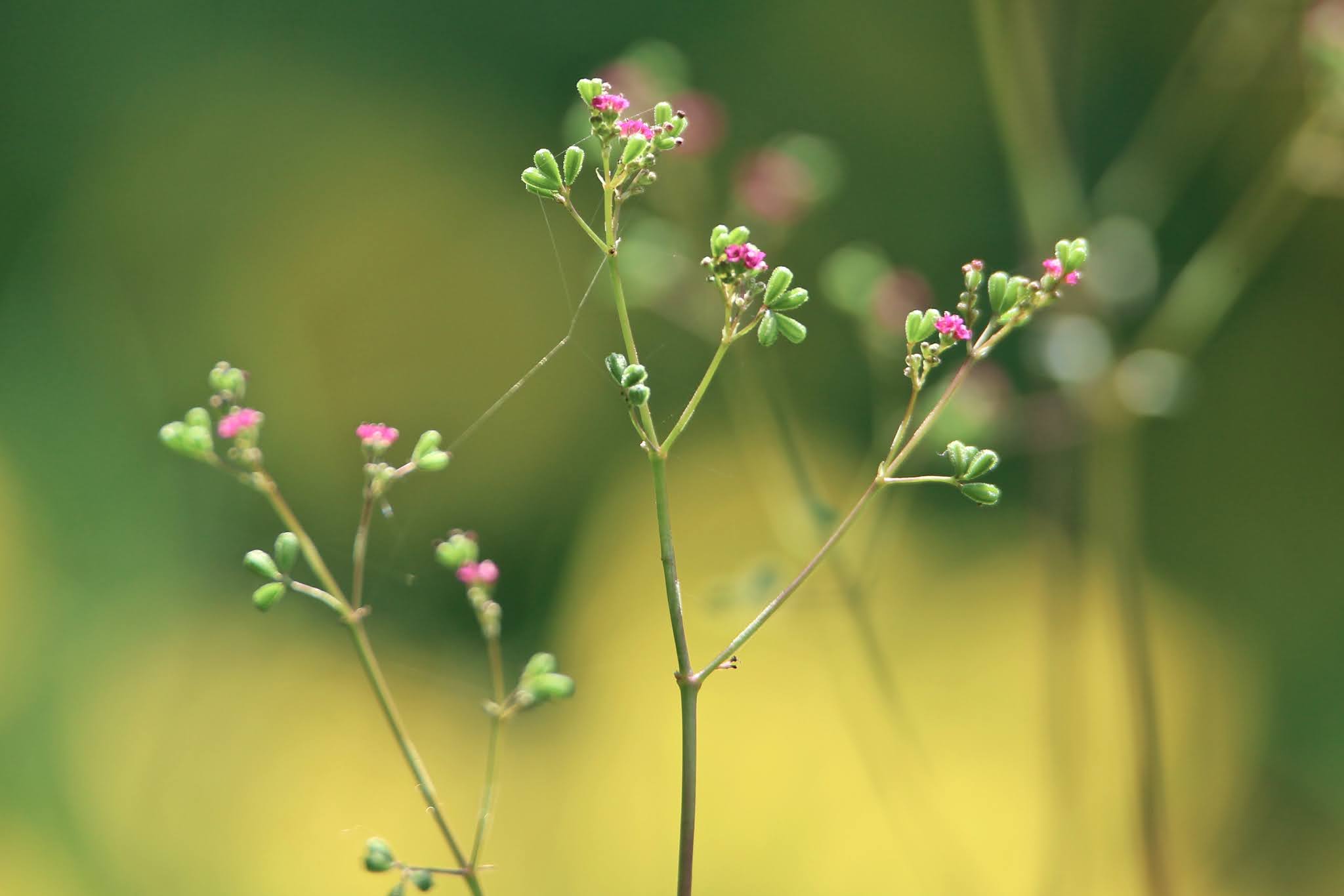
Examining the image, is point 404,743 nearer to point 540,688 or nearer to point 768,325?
point 540,688

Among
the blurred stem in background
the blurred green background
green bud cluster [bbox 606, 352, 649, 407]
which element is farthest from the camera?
the blurred green background

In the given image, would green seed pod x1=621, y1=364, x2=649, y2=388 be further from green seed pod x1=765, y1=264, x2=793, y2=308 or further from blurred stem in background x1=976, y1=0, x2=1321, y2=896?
blurred stem in background x1=976, y1=0, x2=1321, y2=896

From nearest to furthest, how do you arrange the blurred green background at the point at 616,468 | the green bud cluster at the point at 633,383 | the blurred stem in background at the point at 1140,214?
1. the green bud cluster at the point at 633,383
2. the blurred stem in background at the point at 1140,214
3. the blurred green background at the point at 616,468

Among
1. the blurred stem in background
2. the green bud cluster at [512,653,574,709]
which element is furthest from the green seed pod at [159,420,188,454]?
the blurred stem in background

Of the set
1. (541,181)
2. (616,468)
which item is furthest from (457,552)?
(616,468)

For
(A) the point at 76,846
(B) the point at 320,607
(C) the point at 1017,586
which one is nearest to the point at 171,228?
(B) the point at 320,607

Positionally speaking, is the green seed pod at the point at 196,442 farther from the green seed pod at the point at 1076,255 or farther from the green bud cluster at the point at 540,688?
the green seed pod at the point at 1076,255

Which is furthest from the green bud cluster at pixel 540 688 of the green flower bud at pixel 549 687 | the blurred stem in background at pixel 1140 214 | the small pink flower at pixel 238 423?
the blurred stem in background at pixel 1140 214
